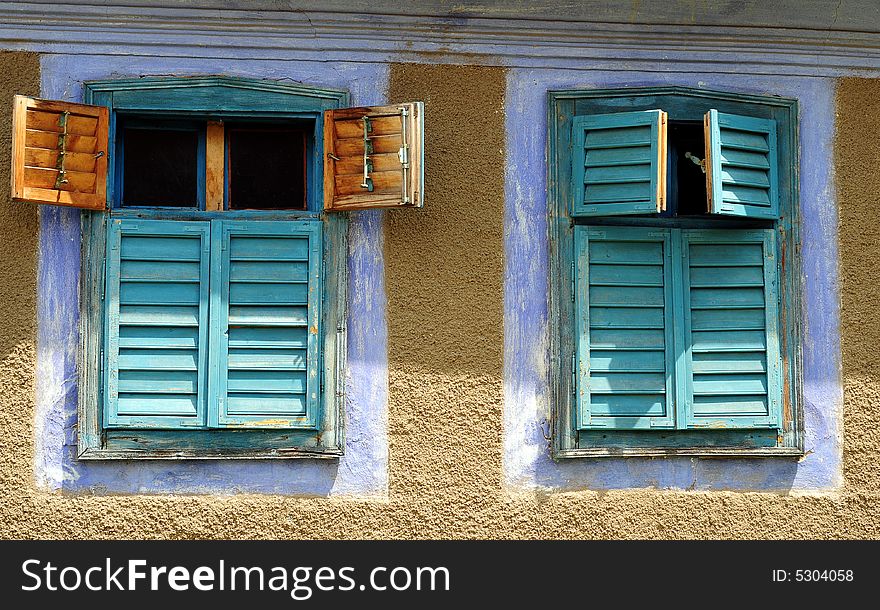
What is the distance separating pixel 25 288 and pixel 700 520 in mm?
3454

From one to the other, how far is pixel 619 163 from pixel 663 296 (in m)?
0.69

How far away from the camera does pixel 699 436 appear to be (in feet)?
18.5

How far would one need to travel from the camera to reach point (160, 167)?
560 cm

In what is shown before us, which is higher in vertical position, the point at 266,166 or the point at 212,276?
the point at 266,166

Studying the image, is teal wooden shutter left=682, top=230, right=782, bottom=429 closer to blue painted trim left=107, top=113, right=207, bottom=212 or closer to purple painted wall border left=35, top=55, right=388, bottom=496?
purple painted wall border left=35, top=55, right=388, bottom=496

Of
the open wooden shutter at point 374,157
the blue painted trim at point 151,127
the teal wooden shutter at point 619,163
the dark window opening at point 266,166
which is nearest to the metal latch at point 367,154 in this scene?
the open wooden shutter at point 374,157

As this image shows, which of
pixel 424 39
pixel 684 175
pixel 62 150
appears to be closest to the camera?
pixel 62 150

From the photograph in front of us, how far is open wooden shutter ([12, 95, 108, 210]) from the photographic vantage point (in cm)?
515

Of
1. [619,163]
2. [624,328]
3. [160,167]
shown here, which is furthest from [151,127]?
[624,328]

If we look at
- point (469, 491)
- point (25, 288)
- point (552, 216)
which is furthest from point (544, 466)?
point (25, 288)

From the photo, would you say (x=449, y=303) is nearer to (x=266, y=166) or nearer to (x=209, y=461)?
(x=266, y=166)

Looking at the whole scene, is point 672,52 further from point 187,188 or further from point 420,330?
point 187,188

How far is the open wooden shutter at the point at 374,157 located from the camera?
5.31 meters

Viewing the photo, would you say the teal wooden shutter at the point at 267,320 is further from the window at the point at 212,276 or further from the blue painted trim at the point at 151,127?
the blue painted trim at the point at 151,127
